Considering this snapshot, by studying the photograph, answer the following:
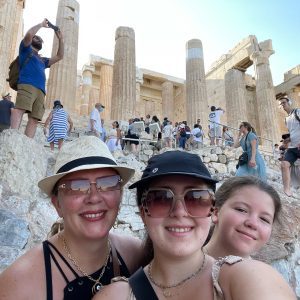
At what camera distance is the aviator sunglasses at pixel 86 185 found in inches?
75.0

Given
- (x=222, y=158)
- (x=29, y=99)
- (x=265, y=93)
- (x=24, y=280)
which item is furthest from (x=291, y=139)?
(x=265, y=93)

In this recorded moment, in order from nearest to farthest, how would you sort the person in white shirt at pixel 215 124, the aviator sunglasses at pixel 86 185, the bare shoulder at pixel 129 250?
1. the aviator sunglasses at pixel 86 185
2. the bare shoulder at pixel 129 250
3. the person in white shirt at pixel 215 124

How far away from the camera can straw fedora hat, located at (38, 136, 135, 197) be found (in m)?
1.94

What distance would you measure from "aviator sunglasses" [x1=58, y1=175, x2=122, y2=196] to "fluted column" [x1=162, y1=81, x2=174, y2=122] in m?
26.1

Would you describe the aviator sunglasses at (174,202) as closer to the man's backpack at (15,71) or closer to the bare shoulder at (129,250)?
the bare shoulder at (129,250)

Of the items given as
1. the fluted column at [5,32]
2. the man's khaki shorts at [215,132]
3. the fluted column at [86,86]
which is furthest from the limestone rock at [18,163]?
the fluted column at [86,86]

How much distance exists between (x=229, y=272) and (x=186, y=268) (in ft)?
0.88

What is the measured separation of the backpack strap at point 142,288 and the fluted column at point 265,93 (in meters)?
21.2

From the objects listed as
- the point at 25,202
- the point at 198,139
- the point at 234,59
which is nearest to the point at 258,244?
the point at 25,202

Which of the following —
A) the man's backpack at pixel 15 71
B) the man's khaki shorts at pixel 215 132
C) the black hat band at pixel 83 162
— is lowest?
the black hat band at pixel 83 162

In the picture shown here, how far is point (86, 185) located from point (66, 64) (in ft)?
53.9

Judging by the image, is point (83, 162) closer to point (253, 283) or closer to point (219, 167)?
point (253, 283)

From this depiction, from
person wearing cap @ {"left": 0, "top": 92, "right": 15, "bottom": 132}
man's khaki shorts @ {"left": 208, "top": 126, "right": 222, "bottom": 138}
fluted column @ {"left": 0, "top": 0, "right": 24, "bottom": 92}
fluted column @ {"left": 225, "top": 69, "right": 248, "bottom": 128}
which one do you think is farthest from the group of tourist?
fluted column @ {"left": 225, "top": 69, "right": 248, "bottom": 128}

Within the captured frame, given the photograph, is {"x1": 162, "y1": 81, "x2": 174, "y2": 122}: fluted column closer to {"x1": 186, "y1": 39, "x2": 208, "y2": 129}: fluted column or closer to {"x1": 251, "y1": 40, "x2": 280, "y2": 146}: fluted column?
{"x1": 186, "y1": 39, "x2": 208, "y2": 129}: fluted column
